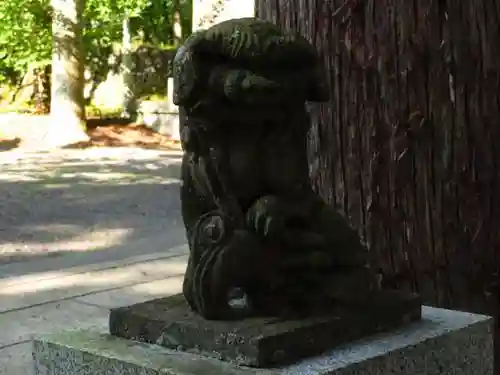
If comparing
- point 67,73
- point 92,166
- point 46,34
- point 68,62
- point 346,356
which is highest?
point 46,34

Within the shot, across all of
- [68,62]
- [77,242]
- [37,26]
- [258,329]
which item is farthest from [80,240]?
[37,26]

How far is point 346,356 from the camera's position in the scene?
248 cm

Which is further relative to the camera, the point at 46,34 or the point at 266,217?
the point at 46,34

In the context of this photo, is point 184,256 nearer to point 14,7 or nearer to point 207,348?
point 207,348

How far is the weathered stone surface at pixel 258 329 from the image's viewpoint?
7.80ft

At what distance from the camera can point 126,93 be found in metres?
22.5

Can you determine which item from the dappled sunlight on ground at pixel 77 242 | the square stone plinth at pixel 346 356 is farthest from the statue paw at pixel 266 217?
the dappled sunlight on ground at pixel 77 242

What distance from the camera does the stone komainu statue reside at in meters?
2.48

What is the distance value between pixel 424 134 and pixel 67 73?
16.2m

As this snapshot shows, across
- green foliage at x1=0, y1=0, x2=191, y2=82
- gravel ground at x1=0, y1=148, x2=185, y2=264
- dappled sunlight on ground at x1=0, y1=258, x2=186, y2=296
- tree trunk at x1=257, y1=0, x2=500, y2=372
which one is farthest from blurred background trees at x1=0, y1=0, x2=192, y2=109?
tree trunk at x1=257, y1=0, x2=500, y2=372

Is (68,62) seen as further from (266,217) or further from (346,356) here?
(346,356)

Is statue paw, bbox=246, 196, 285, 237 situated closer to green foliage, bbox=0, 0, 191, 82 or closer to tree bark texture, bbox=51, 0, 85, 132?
tree bark texture, bbox=51, 0, 85, 132

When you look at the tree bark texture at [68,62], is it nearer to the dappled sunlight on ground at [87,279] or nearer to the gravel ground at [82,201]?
the gravel ground at [82,201]

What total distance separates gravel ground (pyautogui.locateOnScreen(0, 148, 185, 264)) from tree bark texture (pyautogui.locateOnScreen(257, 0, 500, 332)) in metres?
4.57
